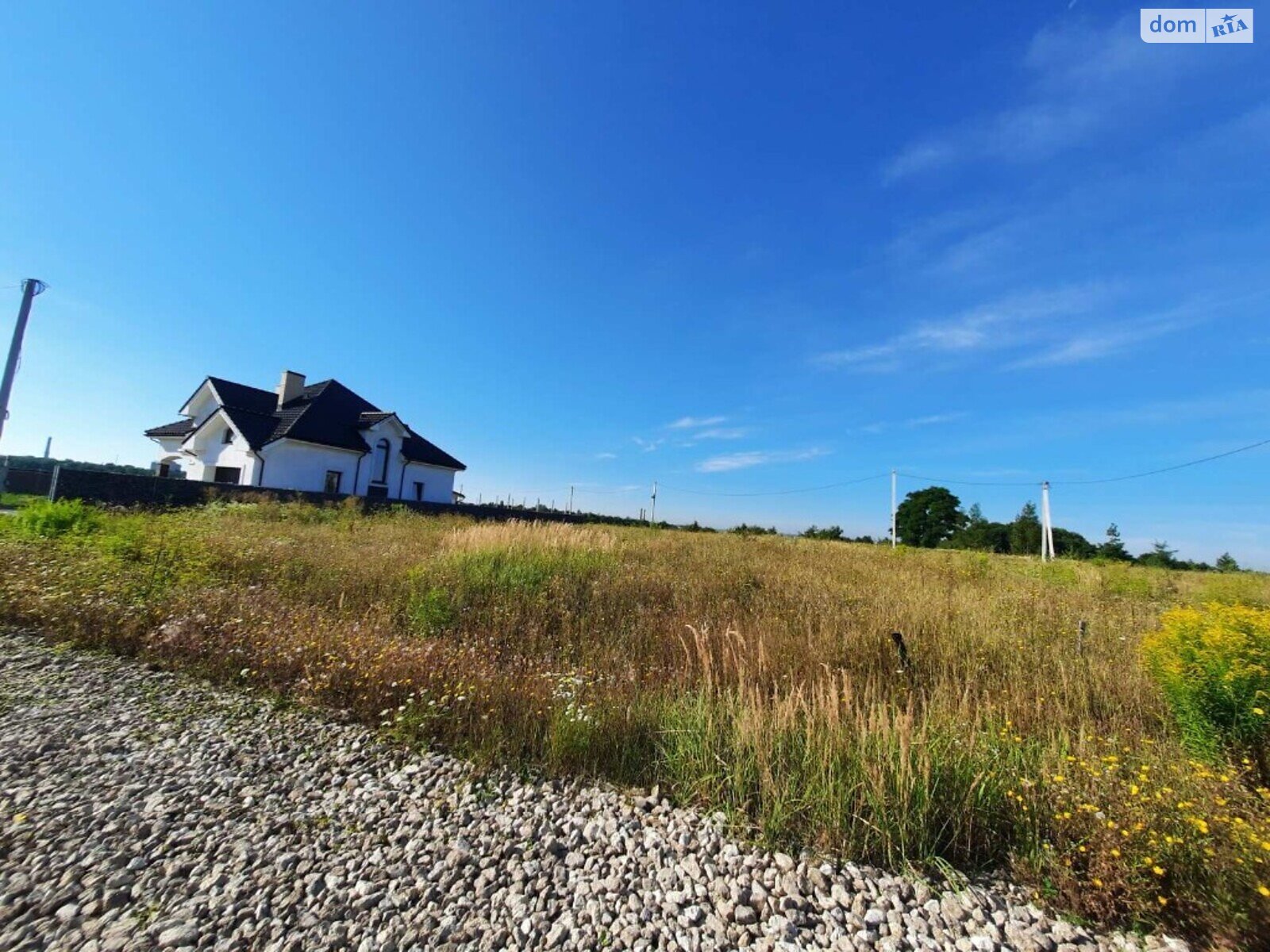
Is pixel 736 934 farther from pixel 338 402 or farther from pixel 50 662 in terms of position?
pixel 338 402

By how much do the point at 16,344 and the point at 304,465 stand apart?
9628 millimetres

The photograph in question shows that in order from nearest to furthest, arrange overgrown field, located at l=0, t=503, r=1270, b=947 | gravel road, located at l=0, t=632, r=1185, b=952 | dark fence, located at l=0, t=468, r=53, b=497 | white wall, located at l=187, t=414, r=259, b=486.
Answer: gravel road, located at l=0, t=632, r=1185, b=952
overgrown field, located at l=0, t=503, r=1270, b=947
dark fence, located at l=0, t=468, r=53, b=497
white wall, located at l=187, t=414, r=259, b=486

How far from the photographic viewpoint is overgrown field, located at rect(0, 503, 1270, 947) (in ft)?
7.63

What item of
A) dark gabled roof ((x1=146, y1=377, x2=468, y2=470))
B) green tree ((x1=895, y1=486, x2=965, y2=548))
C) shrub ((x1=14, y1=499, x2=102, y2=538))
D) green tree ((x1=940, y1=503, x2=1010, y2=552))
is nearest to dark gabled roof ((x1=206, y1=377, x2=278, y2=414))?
dark gabled roof ((x1=146, y1=377, x2=468, y2=470))

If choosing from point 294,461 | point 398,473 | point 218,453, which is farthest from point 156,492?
point 398,473

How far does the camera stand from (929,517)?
5447 centimetres

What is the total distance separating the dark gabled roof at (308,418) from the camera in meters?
21.2

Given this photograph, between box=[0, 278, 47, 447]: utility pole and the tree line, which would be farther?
the tree line

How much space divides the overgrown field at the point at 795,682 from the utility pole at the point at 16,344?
237 inches

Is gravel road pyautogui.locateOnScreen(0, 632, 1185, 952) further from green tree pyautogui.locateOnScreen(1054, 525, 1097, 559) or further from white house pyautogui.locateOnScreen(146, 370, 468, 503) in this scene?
green tree pyautogui.locateOnScreen(1054, 525, 1097, 559)

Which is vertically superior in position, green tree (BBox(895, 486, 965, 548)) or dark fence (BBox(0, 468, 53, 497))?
green tree (BBox(895, 486, 965, 548))

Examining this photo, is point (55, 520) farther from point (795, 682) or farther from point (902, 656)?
point (902, 656)

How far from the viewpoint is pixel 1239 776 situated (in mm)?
2670

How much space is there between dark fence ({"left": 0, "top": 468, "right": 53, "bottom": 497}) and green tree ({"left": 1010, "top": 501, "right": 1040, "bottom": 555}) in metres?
50.3
